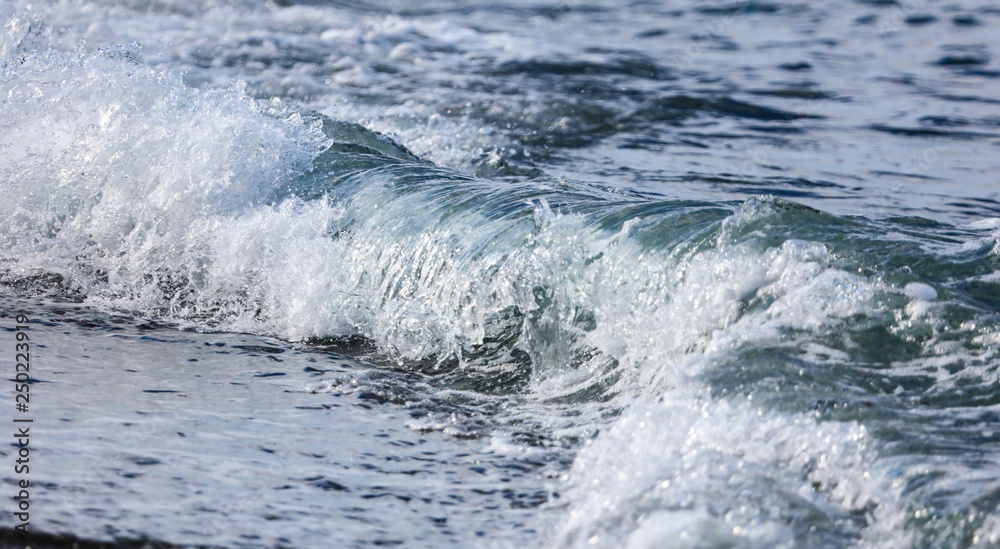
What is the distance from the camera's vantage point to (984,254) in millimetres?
3965

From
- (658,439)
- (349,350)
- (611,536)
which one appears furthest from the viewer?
(349,350)

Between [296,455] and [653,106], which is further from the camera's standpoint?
[653,106]

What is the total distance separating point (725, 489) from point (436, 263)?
231 centimetres

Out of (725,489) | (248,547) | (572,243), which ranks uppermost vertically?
(572,243)

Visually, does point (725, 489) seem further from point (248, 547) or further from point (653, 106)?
point (653, 106)

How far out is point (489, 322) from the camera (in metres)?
4.29

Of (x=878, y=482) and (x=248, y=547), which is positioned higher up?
(x=878, y=482)

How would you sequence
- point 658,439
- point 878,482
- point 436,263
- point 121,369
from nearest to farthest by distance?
1. point 878,482
2. point 658,439
3. point 121,369
4. point 436,263

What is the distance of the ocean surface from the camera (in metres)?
2.70

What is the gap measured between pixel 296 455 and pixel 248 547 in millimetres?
579

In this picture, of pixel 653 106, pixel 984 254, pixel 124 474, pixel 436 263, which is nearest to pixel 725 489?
pixel 124 474

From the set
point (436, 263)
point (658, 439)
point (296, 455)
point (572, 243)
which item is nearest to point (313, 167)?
point (436, 263)

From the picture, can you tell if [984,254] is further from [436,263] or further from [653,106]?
[653,106]

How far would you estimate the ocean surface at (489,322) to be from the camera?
8.87ft
